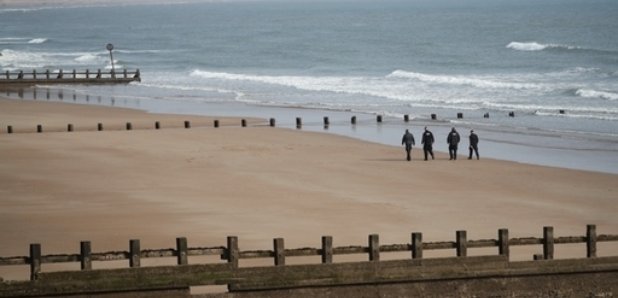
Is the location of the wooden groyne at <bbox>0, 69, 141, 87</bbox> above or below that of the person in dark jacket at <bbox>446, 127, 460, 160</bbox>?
above

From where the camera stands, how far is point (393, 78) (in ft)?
280

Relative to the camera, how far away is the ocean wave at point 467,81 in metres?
75.7

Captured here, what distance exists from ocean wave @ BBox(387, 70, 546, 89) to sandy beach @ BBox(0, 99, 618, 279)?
29.8 metres

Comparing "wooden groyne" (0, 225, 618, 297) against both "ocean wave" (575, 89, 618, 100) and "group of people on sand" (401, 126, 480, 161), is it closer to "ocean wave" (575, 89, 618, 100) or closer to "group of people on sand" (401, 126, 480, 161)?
"group of people on sand" (401, 126, 480, 161)

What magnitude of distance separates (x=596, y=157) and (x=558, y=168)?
351 centimetres

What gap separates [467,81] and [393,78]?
616 centimetres

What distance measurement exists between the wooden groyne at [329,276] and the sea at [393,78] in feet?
72.4

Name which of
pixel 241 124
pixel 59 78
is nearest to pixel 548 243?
pixel 241 124

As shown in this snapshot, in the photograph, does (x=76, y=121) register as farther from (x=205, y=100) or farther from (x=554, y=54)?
(x=554, y=54)

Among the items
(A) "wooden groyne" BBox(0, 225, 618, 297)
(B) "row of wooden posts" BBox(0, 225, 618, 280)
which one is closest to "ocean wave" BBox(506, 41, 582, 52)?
(B) "row of wooden posts" BBox(0, 225, 618, 280)

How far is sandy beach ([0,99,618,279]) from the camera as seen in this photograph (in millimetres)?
26938

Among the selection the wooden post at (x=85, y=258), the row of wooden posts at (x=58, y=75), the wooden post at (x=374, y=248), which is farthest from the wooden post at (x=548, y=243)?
the row of wooden posts at (x=58, y=75)

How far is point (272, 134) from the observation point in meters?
48.9

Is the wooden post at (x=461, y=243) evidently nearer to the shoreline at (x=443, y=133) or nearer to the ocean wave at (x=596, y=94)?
the shoreline at (x=443, y=133)
